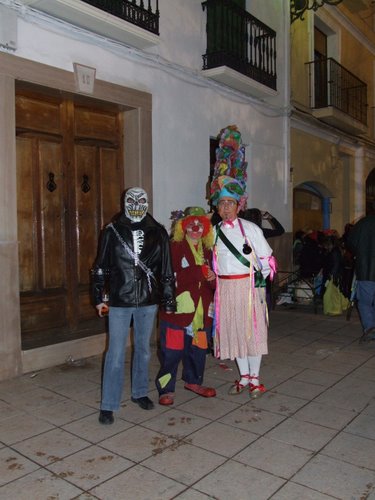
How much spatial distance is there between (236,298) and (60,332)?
261cm

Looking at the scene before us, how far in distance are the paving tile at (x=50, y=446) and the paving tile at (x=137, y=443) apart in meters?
0.20

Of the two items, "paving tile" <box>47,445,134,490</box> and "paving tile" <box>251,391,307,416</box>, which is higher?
"paving tile" <box>47,445,134,490</box>

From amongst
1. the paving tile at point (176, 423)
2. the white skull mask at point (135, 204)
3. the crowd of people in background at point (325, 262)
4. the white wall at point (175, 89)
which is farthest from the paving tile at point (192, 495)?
the crowd of people in background at point (325, 262)

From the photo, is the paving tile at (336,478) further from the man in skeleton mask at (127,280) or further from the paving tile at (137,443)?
the man in skeleton mask at (127,280)

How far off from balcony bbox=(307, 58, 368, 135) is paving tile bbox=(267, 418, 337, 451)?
8.64 meters

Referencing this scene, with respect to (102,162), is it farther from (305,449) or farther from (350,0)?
(350,0)

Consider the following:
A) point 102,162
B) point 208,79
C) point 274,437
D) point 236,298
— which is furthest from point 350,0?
point 274,437

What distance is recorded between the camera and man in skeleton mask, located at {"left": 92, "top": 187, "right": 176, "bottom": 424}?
3721mm

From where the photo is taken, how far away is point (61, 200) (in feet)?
19.1

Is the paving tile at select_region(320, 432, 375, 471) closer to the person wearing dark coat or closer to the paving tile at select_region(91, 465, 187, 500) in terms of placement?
the paving tile at select_region(91, 465, 187, 500)

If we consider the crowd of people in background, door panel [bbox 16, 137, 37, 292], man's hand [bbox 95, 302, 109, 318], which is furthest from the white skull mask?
the crowd of people in background

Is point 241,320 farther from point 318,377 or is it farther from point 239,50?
point 239,50

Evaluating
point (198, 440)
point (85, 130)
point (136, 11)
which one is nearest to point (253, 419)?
point (198, 440)

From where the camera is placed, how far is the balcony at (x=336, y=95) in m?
11.0
